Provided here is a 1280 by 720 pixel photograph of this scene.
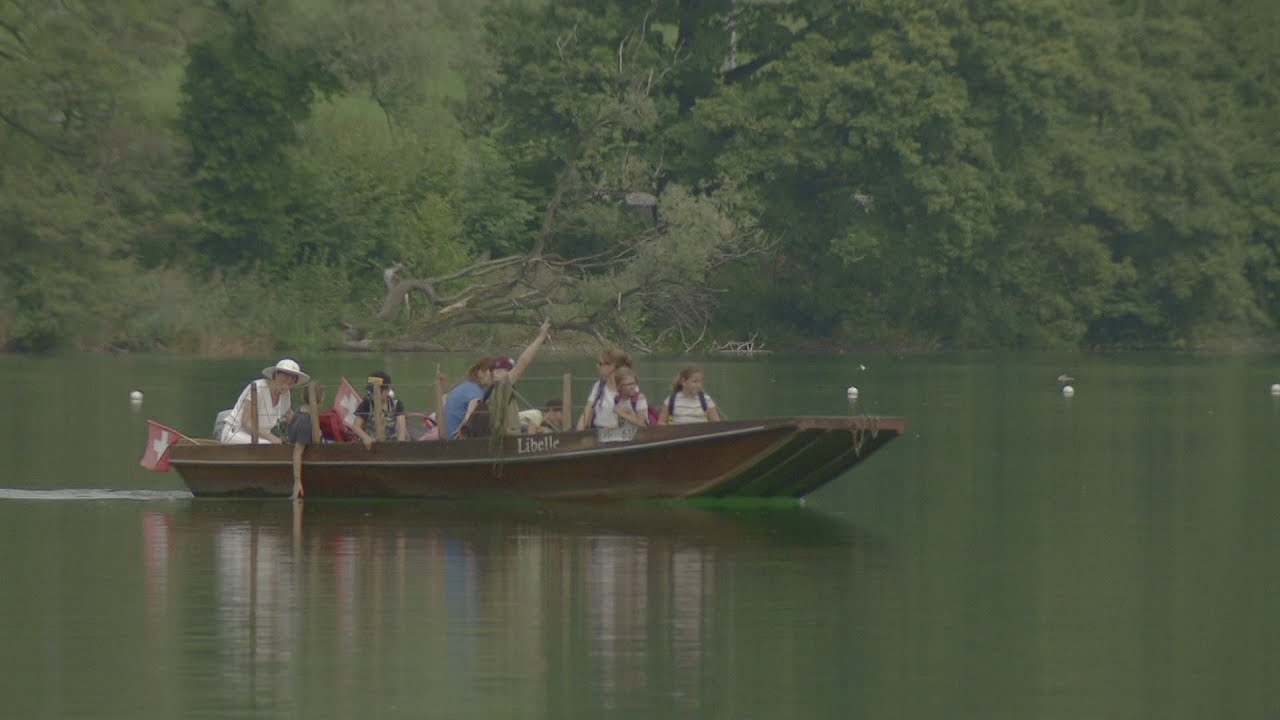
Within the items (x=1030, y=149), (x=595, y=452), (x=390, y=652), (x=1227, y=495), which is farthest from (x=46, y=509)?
(x=1030, y=149)

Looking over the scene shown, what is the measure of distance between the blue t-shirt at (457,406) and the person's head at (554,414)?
1.12 meters

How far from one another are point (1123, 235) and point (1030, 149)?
7345 millimetres

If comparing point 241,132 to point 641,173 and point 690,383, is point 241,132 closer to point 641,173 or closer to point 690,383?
point 641,173

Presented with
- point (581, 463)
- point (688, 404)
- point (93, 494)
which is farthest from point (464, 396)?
point (93, 494)

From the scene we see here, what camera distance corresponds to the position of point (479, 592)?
18.9 m

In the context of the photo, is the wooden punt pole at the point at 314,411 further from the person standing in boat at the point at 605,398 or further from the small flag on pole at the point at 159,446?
the person standing in boat at the point at 605,398

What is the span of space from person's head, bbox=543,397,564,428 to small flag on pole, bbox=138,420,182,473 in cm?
395

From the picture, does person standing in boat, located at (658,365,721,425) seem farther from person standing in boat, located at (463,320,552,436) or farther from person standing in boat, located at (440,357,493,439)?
person standing in boat, located at (440,357,493,439)

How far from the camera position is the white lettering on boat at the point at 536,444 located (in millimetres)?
25547

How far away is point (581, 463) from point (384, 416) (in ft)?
8.42

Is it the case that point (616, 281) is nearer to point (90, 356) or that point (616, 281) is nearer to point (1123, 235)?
point (90, 356)

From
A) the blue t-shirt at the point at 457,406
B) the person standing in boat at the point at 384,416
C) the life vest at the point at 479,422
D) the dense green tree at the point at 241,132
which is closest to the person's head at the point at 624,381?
the life vest at the point at 479,422

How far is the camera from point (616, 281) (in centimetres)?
6988

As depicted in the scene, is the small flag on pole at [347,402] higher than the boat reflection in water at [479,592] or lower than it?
higher
